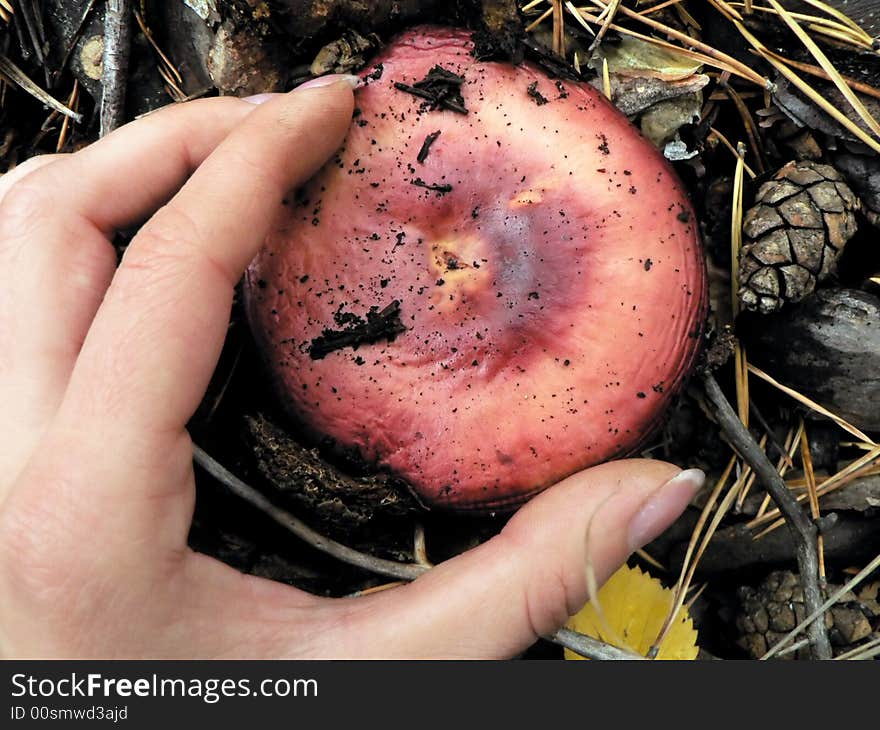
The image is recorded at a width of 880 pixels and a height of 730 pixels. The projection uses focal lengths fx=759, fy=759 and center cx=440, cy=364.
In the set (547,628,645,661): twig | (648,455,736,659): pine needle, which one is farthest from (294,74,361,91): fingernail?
(648,455,736,659): pine needle

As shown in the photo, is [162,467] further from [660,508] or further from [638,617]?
[638,617]

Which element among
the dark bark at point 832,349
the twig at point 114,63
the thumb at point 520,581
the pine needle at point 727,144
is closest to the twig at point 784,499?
the dark bark at point 832,349

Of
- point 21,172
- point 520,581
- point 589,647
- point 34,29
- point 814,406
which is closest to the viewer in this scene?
point 520,581

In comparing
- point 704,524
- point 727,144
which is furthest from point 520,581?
point 727,144

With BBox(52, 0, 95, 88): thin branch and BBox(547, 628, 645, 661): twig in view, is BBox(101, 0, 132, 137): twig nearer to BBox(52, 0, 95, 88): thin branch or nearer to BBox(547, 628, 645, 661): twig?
BBox(52, 0, 95, 88): thin branch

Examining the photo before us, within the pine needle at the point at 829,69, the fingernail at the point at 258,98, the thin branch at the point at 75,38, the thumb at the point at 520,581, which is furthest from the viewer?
the thin branch at the point at 75,38

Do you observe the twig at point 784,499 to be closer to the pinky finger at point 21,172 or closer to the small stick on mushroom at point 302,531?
the small stick on mushroom at point 302,531
